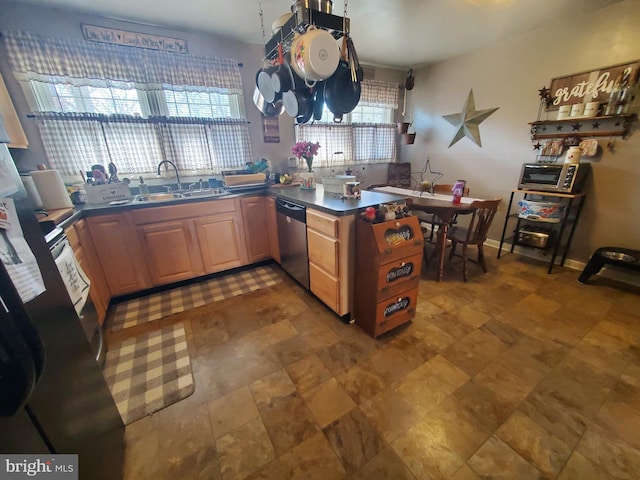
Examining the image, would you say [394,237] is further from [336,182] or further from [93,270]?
[93,270]

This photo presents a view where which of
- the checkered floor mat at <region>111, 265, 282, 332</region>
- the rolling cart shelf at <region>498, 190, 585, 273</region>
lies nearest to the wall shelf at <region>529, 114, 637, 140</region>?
the rolling cart shelf at <region>498, 190, 585, 273</region>

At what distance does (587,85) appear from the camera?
2414mm

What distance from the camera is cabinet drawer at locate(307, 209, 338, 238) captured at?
1.78 meters

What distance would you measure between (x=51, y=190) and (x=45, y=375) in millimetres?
2005

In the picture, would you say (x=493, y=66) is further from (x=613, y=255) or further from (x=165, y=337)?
(x=165, y=337)

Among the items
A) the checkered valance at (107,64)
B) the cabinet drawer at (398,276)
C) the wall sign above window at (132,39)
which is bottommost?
the cabinet drawer at (398,276)

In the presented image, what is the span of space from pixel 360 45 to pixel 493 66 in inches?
64.4

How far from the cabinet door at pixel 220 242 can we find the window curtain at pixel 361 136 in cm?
159

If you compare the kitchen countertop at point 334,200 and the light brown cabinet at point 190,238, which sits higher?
the kitchen countertop at point 334,200

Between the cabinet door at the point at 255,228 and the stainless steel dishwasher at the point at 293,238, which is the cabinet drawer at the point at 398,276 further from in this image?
the cabinet door at the point at 255,228

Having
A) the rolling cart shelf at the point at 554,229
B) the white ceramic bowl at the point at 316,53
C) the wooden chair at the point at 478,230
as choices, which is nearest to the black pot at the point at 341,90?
the white ceramic bowl at the point at 316,53

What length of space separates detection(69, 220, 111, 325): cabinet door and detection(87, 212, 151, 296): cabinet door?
0.04 meters

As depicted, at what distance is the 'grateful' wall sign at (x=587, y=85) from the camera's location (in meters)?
2.25

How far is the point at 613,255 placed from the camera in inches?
90.1
